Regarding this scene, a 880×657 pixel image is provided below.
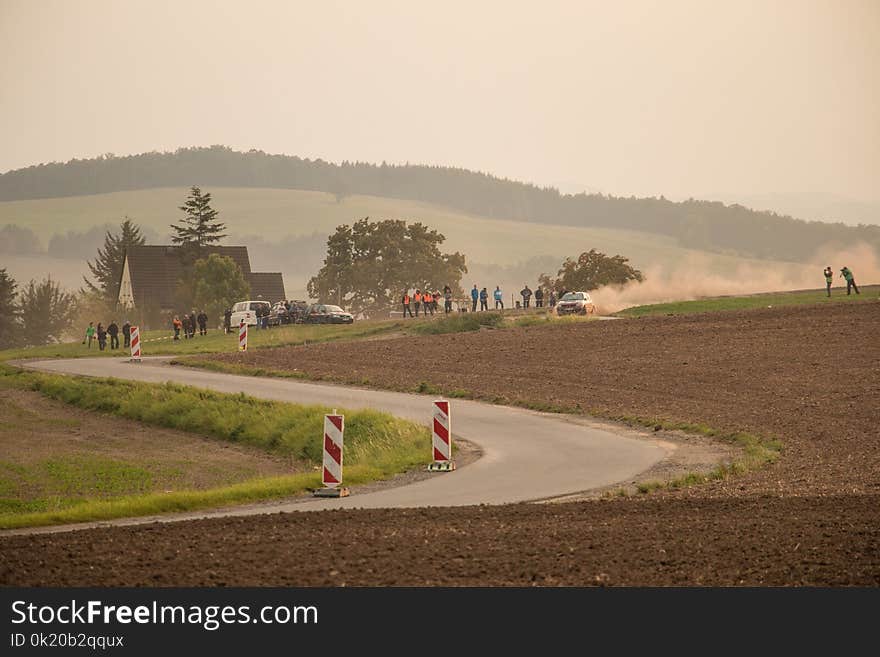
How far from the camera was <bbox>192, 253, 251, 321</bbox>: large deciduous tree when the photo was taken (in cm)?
9781

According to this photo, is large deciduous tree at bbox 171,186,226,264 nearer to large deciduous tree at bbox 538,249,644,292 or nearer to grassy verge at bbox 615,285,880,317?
large deciduous tree at bbox 538,249,644,292

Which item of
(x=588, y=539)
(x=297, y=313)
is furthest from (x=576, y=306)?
(x=588, y=539)

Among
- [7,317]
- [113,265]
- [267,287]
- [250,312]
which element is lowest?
[7,317]

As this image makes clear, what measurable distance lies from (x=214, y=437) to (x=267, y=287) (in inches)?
3532

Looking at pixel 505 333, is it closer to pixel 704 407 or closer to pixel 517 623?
pixel 704 407

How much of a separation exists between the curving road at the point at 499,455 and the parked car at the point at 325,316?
36872 millimetres

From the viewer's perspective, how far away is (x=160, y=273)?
121 metres

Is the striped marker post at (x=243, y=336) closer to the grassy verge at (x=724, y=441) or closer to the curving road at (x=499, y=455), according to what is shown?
the curving road at (x=499, y=455)

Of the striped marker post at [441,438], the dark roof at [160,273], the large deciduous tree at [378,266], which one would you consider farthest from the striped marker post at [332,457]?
the dark roof at [160,273]

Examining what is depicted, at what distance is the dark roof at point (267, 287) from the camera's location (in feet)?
407

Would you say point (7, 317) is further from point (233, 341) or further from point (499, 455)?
point (499, 455)

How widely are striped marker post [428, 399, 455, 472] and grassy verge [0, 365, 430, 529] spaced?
84 cm

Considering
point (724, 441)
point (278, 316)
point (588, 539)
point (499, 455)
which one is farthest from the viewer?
point (278, 316)

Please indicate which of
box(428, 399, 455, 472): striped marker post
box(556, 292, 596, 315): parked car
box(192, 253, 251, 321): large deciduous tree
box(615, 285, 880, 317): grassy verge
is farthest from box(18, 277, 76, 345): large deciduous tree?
box(428, 399, 455, 472): striped marker post
